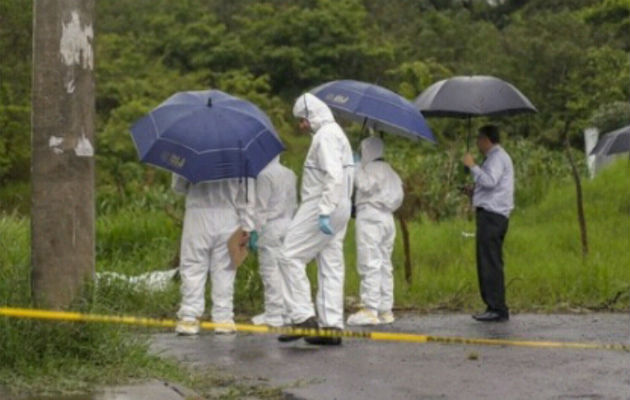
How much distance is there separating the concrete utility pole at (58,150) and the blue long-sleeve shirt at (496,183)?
475 cm

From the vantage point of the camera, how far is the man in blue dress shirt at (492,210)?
1311 centimetres

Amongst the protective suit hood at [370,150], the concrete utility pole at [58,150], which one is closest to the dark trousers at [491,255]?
the protective suit hood at [370,150]

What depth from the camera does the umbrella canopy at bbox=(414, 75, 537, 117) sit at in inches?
528

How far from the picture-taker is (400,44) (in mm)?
40625

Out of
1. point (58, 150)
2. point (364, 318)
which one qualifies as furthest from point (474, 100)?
point (58, 150)

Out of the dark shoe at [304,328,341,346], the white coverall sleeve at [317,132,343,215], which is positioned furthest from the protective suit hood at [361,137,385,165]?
the dark shoe at [304,328,341,346]

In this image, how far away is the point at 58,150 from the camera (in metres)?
9.25

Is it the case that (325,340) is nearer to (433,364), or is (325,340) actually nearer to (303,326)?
(303,326)

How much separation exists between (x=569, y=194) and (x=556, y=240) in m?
3.33

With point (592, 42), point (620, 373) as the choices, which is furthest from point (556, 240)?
point (592, 42)

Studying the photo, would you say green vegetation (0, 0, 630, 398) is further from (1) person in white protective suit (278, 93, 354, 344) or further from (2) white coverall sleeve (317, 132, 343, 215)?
(2) white coverall sleeve (317, 132, 343, 215)

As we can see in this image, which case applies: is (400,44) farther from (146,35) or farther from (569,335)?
(569,335)

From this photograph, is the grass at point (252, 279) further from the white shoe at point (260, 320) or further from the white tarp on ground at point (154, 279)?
the white shoe at point (260, 320)

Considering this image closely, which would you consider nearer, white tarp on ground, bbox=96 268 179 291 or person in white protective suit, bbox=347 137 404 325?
person in white protective suit, bbox=347 137 404 325
